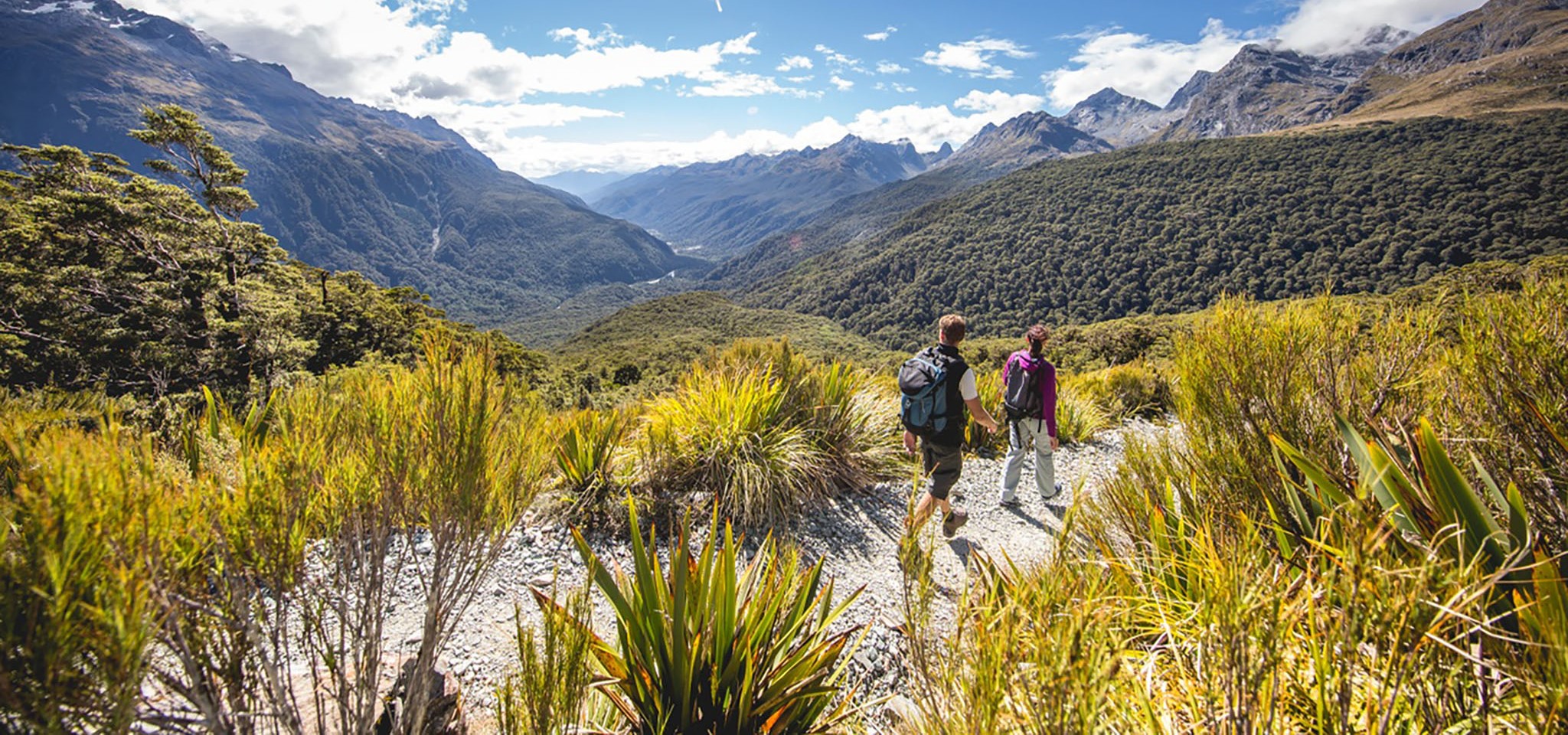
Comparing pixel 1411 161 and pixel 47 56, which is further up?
pixel 47 56


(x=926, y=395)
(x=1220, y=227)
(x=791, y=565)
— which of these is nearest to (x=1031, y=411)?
(x=926, y=395)

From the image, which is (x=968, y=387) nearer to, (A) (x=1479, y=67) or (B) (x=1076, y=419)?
(B) (x=1076, y=419)

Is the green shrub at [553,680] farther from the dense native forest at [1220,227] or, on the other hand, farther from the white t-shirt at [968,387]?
the dense native forest at [1220,227]

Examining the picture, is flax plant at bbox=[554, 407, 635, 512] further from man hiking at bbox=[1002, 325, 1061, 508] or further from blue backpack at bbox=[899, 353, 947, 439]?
man hiking at bbox=[1002, 325, 1061, 508]

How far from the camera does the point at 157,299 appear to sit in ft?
41.3

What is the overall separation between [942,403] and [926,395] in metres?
0.13

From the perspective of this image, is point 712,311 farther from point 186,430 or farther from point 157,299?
point 186,430

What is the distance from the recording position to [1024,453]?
514 centimetres

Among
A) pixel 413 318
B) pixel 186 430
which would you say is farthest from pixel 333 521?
pixel 413 318

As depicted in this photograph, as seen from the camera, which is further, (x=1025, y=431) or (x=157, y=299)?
(x=157, y=299)

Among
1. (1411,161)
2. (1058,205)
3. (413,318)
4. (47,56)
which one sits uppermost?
(47,56)

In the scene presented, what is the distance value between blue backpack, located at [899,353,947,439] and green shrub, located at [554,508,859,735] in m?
2.07

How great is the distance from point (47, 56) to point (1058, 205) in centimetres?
32470

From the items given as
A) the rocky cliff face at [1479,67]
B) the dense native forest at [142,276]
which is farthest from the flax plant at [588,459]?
the rocky cliff face at [1479,67]
